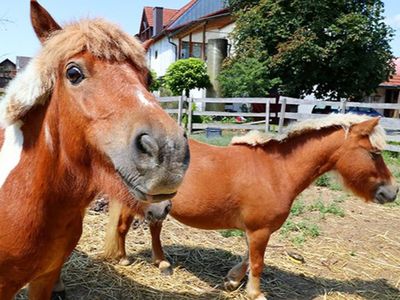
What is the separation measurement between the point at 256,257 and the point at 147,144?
99.7 inches

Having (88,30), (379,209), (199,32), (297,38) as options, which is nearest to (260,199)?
(88,30)

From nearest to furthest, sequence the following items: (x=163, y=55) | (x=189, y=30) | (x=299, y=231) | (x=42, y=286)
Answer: (x=42, y=286) < (x=299, y=231) < (x=189, y=30) < (x=163, y=55)

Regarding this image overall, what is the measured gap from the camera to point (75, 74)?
1.68m

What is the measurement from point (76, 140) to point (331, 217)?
16.9ft

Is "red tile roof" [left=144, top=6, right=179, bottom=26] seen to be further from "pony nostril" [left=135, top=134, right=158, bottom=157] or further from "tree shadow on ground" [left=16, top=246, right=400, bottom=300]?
"pony nostril" [left=135, top=134, right=158, bottom=157]

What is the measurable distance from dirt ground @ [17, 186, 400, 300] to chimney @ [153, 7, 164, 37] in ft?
110

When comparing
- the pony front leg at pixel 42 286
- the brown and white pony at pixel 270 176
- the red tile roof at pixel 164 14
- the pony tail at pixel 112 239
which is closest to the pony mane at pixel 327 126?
the brown and white pony at pixel 270 176

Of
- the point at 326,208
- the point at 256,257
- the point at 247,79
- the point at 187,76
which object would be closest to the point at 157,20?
the point at 187,76

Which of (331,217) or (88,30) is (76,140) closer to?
(88,30)

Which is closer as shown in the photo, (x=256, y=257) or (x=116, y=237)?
(x=256, y=257)

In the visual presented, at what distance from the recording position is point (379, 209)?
6793 millimetres

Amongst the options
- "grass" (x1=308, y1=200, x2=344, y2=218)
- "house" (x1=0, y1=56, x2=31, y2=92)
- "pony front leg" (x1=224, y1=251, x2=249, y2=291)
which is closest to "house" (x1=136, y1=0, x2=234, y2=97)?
"house" (x1=0, y1=56, x2=31, y2=92)

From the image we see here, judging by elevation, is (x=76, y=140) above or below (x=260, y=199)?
above

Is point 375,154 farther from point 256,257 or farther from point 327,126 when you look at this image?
point 256,257
